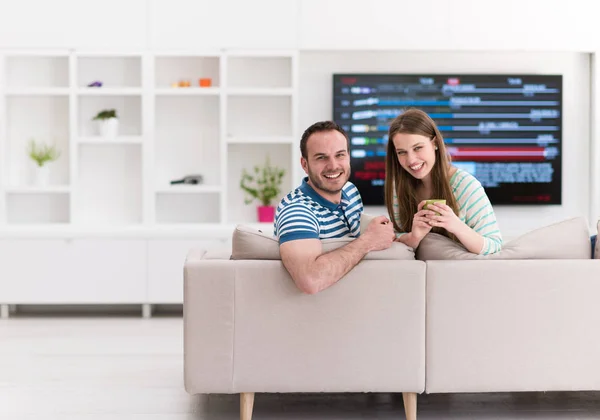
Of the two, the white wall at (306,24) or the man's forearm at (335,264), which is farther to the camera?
the white wall at (306,24)

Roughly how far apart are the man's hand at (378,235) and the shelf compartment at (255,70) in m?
3.29

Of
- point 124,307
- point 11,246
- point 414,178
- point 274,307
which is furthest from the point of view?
point 124,307

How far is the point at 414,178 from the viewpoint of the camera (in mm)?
3324

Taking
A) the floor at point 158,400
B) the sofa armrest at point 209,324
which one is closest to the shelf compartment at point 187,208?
the floor at point 158,400

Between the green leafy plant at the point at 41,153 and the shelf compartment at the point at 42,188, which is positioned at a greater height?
the green leafy plant at the point at 41,153

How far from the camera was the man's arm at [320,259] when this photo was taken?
286 cm

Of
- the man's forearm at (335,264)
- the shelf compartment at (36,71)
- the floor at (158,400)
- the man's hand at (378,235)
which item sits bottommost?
the floor at (158,400)

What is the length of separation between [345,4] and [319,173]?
3032 millimetres

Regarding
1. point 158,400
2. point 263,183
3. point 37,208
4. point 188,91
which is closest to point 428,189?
point 158,400

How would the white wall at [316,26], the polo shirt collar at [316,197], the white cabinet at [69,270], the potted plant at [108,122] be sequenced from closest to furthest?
the polo shirt collar at [316,197], the white cabinet at [69,270], the white wall at [316,26], the potted plant at [108,122]

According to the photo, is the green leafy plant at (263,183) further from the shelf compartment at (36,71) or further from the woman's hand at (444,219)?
the woman's hand at (444,219)

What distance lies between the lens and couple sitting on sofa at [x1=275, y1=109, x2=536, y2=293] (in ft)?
9.50

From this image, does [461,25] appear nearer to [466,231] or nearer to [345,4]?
[345,4]

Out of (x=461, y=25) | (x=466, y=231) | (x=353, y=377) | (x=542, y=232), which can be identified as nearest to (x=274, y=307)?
(x=353, y=377)
